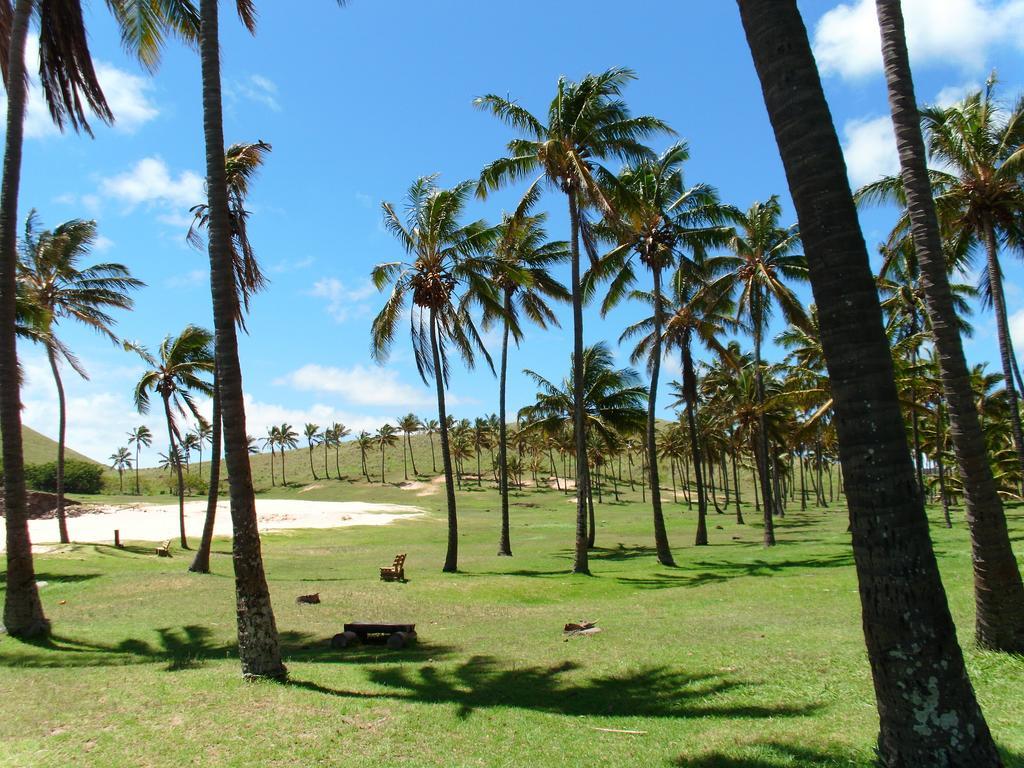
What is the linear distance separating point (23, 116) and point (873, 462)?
50.5ft

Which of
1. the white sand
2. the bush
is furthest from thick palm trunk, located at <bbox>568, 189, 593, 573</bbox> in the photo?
the bush

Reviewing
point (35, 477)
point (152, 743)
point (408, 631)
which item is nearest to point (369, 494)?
point (35, 477)

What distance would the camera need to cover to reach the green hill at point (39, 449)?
342 feet

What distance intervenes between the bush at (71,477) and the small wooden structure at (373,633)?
7623 centimetres

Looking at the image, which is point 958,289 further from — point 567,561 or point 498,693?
point 498,693

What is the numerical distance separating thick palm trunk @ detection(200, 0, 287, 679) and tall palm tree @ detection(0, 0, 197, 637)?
13.5 feet

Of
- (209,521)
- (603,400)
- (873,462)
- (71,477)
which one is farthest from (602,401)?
(71,477)

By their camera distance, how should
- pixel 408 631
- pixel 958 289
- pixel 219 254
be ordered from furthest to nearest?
pixel 958 289
pixel 408 631
pixel 219 254

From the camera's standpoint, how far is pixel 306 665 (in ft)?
32.9

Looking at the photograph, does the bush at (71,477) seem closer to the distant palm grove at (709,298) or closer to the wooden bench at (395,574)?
the distant palm grove at (709,298)

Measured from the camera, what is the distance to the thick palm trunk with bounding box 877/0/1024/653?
25.6 ft

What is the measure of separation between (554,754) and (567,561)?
19849mm

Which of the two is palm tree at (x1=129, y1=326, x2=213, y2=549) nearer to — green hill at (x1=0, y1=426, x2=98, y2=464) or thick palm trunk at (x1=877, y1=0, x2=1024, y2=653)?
thick palm trunk at (x1=877, y1=0, x2=1024, y2=653)

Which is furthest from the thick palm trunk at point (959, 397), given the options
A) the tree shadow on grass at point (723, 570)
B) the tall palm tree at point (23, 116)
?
the tall palm tree at point (23, 116)
